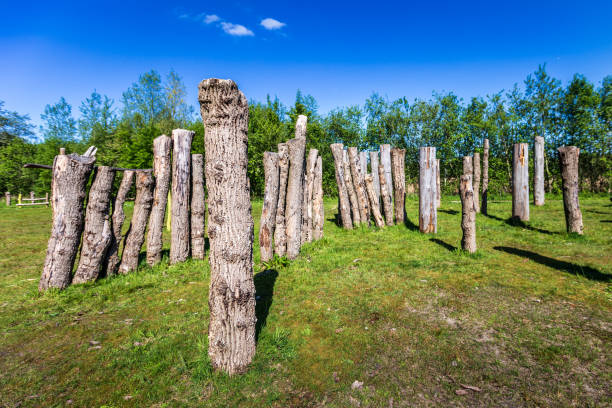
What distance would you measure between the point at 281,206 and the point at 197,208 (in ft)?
5.97

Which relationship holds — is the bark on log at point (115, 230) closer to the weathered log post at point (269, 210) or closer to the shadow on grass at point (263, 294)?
the weathered log post at point (269, 210)

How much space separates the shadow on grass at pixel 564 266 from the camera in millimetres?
4801

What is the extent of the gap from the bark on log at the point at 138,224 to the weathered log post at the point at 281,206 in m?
2.58

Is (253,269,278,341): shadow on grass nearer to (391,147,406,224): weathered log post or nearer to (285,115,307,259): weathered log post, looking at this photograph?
(285,115,307,259): weathered log post

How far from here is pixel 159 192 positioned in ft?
19.6

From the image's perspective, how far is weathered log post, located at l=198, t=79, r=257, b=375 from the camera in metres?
2.75

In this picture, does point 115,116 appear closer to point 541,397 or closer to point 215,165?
point 215,165

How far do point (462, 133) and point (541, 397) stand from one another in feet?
88.2

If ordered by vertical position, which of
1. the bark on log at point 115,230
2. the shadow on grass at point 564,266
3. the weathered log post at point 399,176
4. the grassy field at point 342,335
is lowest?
the grassy field at point 342,335

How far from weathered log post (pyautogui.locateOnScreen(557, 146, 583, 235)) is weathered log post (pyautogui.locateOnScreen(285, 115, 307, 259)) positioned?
665 cm

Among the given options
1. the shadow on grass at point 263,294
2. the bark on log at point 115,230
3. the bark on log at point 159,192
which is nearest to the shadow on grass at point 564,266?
the shadow on grass at point 263,294

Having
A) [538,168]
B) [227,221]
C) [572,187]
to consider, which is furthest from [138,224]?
[538,168]

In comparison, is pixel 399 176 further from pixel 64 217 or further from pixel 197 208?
pixel 64 217

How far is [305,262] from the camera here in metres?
6.13
